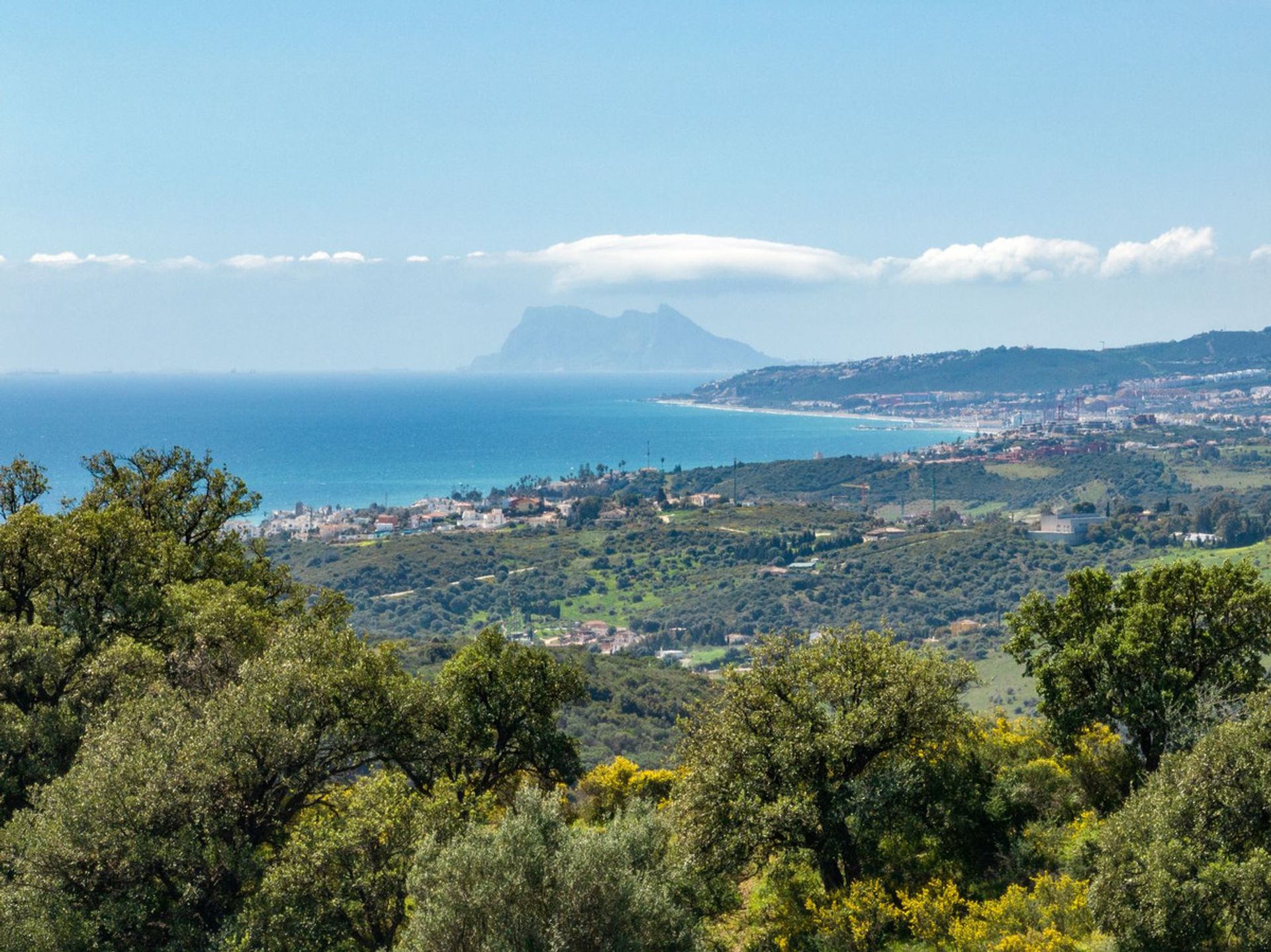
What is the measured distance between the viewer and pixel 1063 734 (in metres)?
15.1

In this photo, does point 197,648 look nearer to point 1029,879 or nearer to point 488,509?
point 1029,879

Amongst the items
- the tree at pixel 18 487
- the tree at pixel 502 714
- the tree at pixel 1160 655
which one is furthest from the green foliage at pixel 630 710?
the tree at pixel 1160 655

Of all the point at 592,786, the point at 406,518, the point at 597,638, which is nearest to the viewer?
the point at 592,786

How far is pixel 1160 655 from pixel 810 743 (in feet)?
18.4

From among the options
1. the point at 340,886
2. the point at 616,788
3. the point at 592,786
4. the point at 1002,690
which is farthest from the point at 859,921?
the point at 1002,690

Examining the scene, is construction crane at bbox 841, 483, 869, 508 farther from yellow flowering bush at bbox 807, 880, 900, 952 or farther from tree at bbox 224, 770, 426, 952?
tree at bbox 224, 770, 426, 952

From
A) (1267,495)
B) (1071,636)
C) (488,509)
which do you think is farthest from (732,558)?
(1071,636)

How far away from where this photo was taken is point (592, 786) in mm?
18797

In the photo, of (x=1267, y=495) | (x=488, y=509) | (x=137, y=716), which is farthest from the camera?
(x=488, y=509)

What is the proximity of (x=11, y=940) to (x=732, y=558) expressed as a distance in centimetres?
9592

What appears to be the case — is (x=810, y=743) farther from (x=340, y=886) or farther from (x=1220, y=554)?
(x=1220, y=554)

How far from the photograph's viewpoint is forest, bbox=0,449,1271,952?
10.4 meters

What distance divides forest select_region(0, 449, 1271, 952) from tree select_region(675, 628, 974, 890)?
0.04 metres

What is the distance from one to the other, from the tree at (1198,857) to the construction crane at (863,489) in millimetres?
133634
